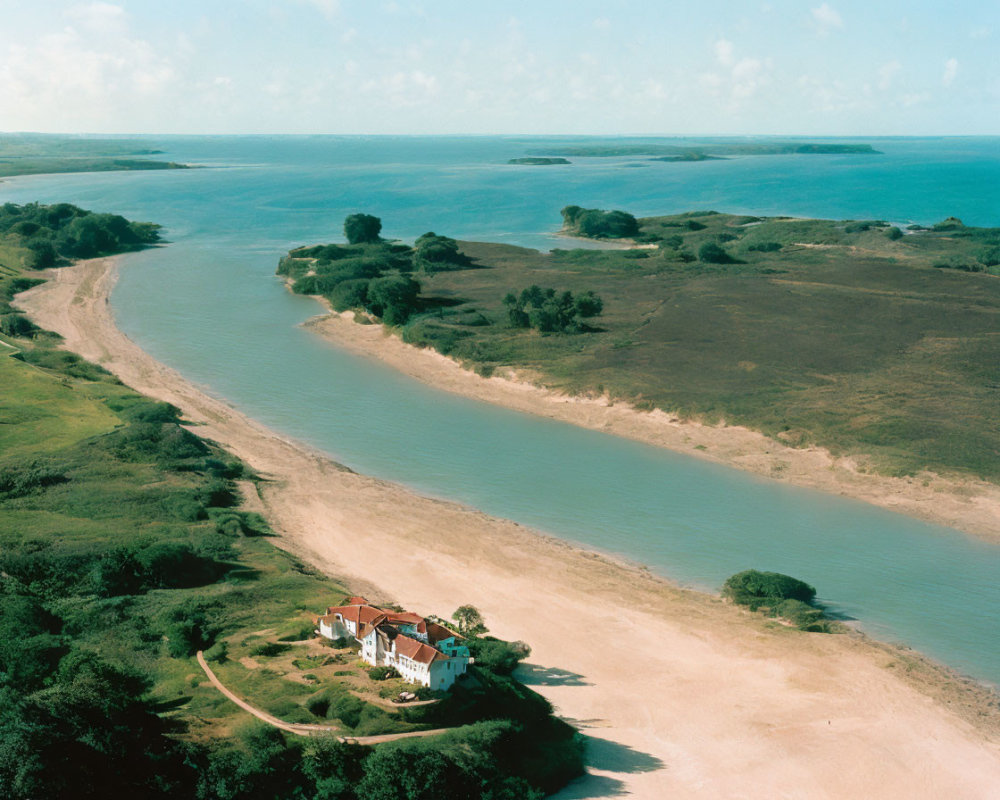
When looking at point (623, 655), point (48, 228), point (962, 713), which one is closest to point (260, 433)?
point (623, 655)

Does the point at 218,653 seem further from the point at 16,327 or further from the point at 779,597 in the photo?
Answer: the point at 16,327

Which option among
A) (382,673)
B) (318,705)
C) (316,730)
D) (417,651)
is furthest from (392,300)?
(316,730)

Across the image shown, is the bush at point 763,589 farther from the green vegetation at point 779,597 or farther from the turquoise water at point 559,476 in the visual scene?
the turquoise water at point 559,476

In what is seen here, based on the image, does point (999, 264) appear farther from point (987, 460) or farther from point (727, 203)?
point (727, 203)

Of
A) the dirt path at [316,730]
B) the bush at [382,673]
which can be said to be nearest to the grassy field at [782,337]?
the bush at [382,673]

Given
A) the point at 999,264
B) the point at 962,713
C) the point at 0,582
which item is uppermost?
the point at 999,264
